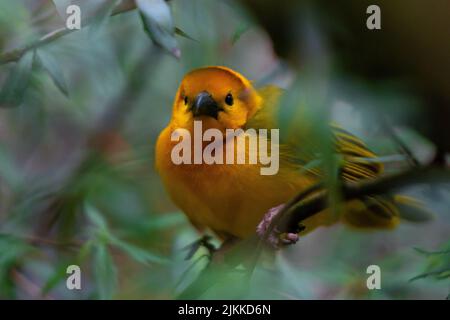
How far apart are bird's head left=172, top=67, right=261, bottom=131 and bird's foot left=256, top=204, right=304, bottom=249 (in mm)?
163

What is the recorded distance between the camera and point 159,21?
3.53 feet

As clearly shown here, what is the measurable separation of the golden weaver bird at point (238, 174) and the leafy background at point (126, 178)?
0.09ft

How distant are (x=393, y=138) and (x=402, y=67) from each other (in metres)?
0.12

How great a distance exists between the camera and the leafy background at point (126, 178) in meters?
1.18

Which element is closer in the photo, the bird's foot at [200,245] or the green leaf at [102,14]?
the green leaf at [102,14]

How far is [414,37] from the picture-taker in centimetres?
110

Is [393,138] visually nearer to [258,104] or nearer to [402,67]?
[402,67]

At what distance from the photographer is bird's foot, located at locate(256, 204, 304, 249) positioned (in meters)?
1.20

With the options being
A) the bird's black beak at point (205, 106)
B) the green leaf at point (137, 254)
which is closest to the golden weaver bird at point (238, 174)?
the bird's black beak at point (205, 106)

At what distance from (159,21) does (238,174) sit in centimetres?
31

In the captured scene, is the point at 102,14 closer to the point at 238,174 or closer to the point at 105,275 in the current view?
the point at 238,174

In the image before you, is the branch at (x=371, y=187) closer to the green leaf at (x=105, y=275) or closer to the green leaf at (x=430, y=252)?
the green leaf at (x=430, y=252)

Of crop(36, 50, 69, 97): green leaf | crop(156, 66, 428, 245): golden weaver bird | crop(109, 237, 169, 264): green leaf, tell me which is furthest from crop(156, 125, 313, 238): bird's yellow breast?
crop(36, 50, 69, 97): green leaf
